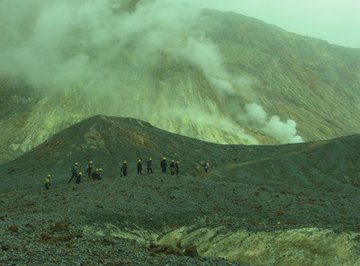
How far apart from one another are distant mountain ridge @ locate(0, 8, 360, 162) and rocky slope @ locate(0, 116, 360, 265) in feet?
121

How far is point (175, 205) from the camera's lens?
38719 millimetres

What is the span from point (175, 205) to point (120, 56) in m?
109

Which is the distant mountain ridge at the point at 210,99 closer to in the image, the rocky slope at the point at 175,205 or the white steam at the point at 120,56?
the white steam at the point at 120,56

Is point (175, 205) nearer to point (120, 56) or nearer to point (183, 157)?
point (183, 157)

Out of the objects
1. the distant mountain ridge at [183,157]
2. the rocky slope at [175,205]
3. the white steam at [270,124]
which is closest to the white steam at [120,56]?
the white steam at [270,124]

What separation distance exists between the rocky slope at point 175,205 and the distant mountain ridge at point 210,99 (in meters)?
36.8

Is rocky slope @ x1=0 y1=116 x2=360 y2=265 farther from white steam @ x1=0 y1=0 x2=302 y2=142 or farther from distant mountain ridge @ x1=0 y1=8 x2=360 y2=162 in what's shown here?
white steam @ x1=0 y1=0 x2=302 y2=142

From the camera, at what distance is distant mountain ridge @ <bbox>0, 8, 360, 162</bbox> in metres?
126

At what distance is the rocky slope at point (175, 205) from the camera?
69.9ft

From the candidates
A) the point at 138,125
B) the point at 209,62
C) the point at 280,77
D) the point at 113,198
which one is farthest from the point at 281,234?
the point at 280,77

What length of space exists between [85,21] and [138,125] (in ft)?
224

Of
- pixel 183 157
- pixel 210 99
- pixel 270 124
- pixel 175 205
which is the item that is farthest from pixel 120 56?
pixel 175 205

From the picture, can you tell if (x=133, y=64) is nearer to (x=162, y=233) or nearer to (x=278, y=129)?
(x=278, y=129)

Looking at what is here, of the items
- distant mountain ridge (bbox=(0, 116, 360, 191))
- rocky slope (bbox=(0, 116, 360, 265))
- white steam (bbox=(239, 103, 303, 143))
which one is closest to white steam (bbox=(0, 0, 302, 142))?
white steam (bbox=(239, 103, 303, 143))
